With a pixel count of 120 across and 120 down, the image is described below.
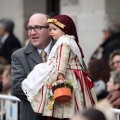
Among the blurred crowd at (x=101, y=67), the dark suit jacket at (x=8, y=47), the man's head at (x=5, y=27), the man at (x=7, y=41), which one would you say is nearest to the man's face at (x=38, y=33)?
the blurred crowd at (x=101, y=67)

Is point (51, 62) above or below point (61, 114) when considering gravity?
above

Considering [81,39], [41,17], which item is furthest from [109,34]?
[41,17]

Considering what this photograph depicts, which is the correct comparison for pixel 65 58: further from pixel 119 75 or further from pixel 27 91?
pixel 119 75

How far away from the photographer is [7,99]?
966 centimetres

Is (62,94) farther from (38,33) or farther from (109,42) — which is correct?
(109,42)

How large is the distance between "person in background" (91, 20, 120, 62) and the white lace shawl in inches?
189

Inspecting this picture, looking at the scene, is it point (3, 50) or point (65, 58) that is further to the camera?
point (3, 50)

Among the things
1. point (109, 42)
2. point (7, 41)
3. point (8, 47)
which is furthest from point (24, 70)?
point (7, 41)

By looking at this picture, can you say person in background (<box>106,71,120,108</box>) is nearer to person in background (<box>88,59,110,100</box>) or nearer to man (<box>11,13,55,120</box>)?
person in background (<box>88,59,110,100</box>)

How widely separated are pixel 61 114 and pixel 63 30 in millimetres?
823

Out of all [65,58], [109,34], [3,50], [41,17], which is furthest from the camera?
[3,50]

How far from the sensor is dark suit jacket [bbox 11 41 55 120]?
7.50 metres

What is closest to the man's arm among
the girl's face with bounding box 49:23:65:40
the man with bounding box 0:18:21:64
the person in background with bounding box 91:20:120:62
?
the girl's face with bounding box 49:23:65:40

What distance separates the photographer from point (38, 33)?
7.53 meters
